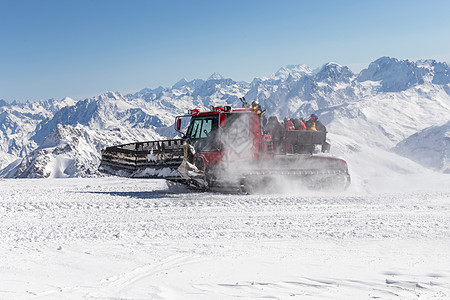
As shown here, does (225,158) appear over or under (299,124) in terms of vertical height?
under

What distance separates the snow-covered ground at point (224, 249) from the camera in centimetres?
441

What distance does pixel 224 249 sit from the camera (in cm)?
593

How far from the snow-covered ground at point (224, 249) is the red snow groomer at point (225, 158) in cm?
116

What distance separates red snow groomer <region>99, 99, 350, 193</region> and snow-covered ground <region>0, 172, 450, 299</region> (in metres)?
1.16

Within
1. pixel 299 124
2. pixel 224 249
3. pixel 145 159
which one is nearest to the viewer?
pixel 224 249

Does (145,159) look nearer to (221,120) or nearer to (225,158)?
(225,158)

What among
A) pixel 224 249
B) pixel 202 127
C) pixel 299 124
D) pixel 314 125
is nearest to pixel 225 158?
pixel 202 127

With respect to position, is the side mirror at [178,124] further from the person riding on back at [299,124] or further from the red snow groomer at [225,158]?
the person riding on back at [299,124]

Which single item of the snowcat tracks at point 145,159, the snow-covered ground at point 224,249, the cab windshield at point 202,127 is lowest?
the snow-covered ground at point 224,249

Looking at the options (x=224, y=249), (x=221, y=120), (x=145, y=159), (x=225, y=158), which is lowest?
(x=224, y=249)

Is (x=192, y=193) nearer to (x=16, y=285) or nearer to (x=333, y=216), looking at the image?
(x=333, y=216)

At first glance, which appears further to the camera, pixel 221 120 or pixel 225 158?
pixel 221 120

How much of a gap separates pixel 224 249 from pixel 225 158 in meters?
5.49

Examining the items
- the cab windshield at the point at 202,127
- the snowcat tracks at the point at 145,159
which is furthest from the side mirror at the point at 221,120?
the snowcat tracks at the point at 145,159
